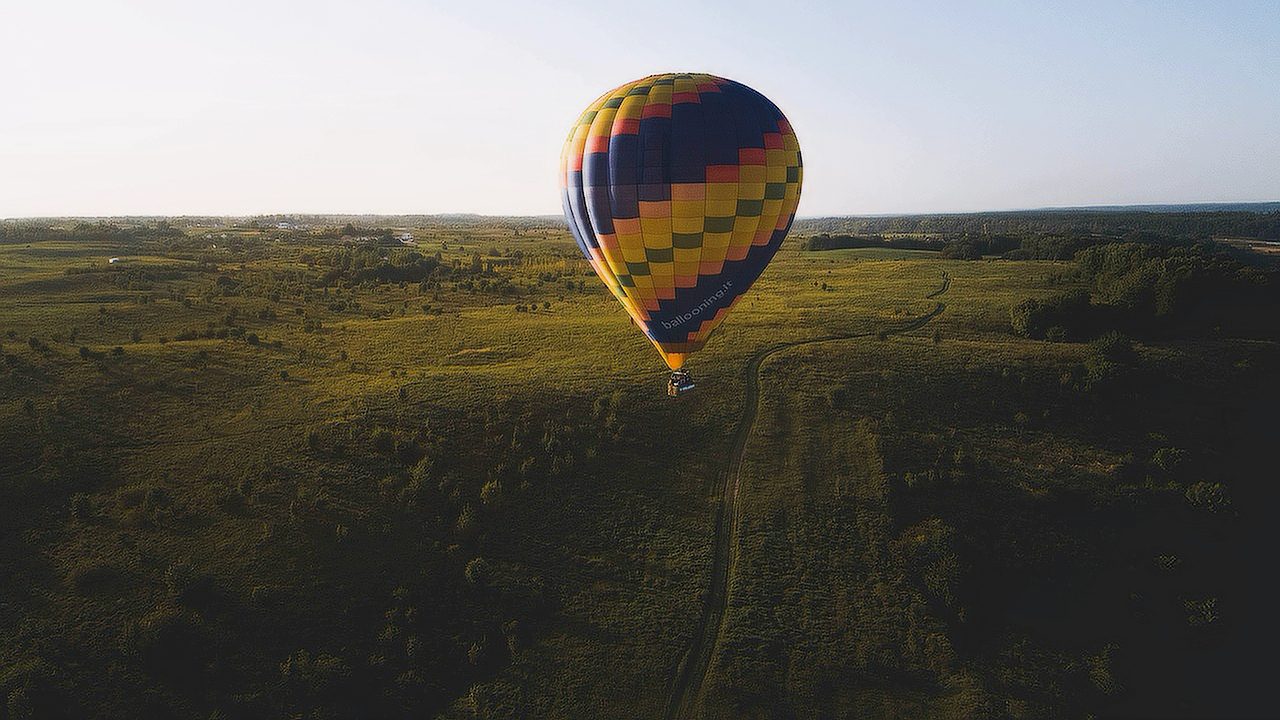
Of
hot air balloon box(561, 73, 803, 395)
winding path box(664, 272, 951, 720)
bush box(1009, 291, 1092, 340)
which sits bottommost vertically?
winding path box(664, 272, 951, 720)

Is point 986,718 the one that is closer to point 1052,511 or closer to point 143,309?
point 1052,511

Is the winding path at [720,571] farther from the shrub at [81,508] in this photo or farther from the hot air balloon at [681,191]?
the shrub at [81,508]

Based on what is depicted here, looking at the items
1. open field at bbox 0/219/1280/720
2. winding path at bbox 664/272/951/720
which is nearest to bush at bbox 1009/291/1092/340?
open field at bbox 0/219/1280/720

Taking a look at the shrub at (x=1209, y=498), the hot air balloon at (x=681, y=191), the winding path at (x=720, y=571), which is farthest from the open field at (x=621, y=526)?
the hot air balloon at (x=681, y=191)

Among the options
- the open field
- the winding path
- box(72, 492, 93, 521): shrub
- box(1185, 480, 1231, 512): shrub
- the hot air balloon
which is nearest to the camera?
the open field

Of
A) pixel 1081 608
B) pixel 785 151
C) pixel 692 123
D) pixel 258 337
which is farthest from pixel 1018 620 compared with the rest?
pixel 258 337

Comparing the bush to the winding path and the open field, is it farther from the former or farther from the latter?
the winding path

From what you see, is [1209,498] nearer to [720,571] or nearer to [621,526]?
[720,571]

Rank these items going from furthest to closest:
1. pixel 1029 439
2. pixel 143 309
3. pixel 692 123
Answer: pixel 143 309 < pixel 1029 439 < pixel 692 123
